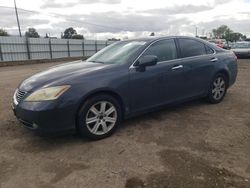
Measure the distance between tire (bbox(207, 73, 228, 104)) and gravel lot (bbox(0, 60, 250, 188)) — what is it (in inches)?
33.5

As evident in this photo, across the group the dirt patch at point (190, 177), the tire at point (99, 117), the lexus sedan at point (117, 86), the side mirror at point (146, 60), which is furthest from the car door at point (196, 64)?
the dirt patch at point (190, 177)

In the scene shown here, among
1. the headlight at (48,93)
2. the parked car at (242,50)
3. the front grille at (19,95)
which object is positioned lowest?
the parked car at (242,50)

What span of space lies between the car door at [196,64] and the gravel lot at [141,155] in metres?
0.63

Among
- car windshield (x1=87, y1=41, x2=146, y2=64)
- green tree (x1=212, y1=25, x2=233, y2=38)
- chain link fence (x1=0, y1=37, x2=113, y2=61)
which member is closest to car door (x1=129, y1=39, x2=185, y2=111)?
car windshield (x1=87, y1=41, x2=146, y2=64)

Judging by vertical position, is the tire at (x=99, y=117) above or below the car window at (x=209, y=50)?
below

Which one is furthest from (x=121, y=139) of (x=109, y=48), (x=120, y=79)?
(x=109, y=48)

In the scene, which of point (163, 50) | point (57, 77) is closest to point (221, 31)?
point (163, 50)

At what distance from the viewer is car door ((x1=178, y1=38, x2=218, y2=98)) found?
509 centimetres

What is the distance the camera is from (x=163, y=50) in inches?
190

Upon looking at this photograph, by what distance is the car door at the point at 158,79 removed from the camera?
431 centimetres

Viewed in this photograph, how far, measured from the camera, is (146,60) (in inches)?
169

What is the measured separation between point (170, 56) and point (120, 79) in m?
1.27

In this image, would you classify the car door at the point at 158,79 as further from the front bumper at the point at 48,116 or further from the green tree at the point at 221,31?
the green tree at the point at 221,31

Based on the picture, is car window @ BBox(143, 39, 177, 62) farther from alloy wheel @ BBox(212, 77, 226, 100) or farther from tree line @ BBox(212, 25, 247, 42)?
tree line @ BBox(212, 25, 247, 42)
